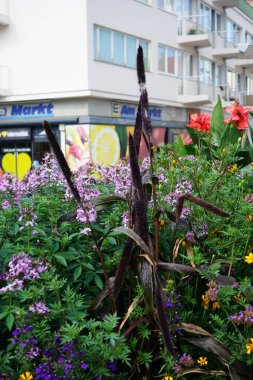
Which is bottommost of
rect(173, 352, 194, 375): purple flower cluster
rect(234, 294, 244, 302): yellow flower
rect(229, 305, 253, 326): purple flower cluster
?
rect(173, 352, 194, 375): purple flower cluster

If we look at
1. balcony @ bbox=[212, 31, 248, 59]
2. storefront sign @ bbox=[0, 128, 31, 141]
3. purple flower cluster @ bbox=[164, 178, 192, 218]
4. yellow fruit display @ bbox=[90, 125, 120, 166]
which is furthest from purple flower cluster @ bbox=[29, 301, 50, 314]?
balcony @ bbox=[212, 31, 248, 59]

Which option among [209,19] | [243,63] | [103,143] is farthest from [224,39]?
[103,143]

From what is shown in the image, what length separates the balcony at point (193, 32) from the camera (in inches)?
1056

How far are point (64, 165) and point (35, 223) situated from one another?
1.23 ft

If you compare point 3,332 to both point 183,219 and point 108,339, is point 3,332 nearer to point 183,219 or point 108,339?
point 108,339

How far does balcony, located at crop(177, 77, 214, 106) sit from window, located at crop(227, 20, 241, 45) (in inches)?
231

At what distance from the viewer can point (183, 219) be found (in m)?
2.34

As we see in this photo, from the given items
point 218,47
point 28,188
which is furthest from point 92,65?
point 28,188

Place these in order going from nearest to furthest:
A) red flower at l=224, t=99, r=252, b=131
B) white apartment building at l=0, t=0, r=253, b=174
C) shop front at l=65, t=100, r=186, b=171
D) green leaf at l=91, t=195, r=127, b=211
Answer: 1. green leaf at l=91, t=195, r=127, b=211
2. red flower at l=224, t=99, r=252, b=131
3. white apartment building at l=0, t=0, r=253, b=174
4. shop front at l=65, t=100, r=186, b=171

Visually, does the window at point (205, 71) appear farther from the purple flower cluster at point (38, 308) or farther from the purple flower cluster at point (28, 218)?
the purple flower cluster at point (38, 308)

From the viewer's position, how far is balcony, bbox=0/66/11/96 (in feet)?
73.9

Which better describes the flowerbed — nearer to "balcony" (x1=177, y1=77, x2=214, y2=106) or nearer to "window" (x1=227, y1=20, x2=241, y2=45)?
"balcony" (x1=177, y1=77, x2=214, y2=106)

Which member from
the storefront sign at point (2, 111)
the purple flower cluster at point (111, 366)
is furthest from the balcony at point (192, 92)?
the purple flower cluster at point (111, 366)

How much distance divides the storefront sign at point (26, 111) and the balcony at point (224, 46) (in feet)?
37.9
